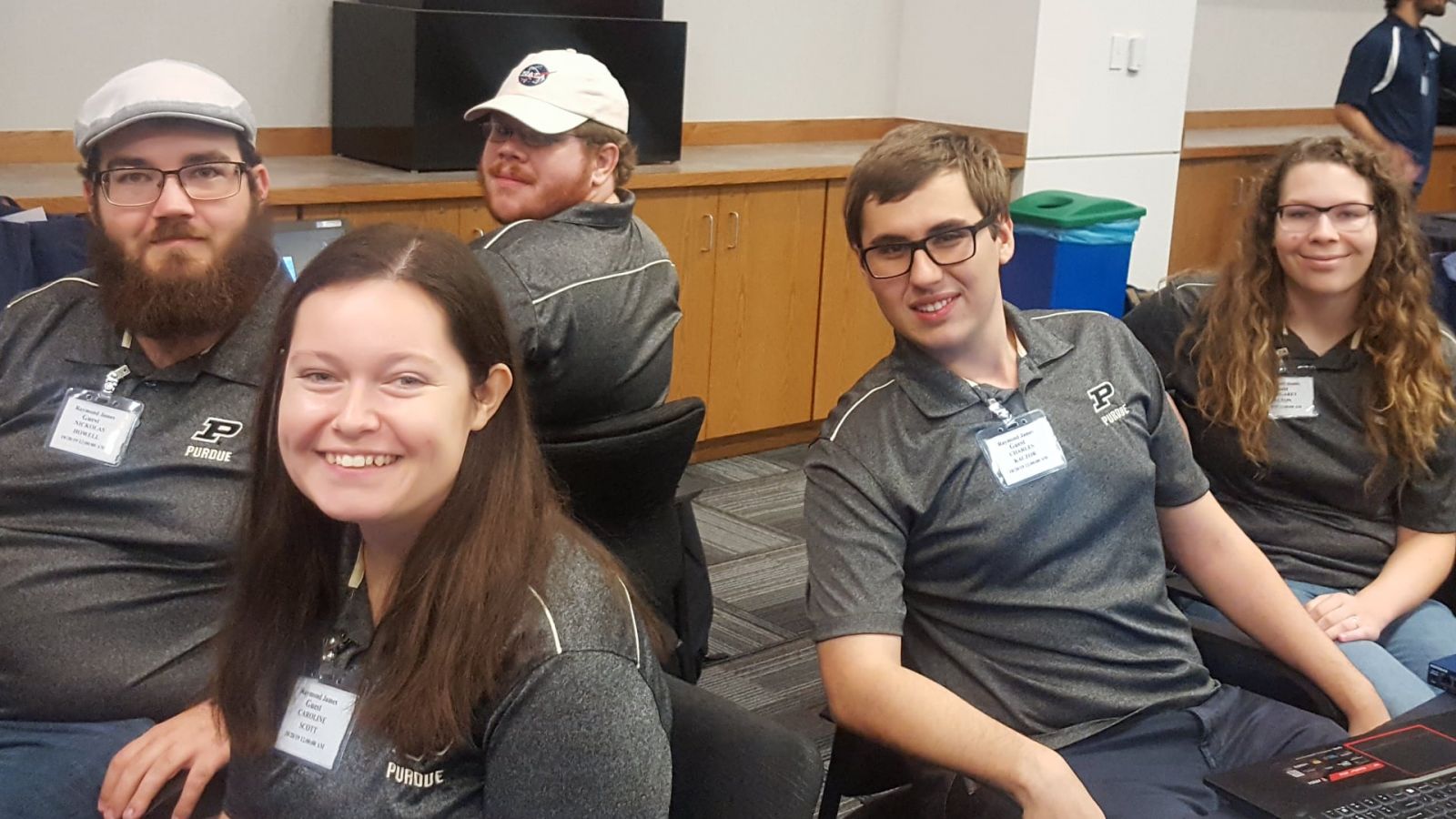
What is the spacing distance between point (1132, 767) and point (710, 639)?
171 centimetres

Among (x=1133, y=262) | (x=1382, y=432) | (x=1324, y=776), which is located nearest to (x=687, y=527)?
(x=1382, y=432)

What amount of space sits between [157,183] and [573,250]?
0.73 meters

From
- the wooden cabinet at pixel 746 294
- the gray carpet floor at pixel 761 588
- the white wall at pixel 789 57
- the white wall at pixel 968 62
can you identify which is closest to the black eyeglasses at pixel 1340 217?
the gray carpet floor at pixel 761 588

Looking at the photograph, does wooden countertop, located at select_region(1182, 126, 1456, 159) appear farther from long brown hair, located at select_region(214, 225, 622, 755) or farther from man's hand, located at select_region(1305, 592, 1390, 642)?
long brown hair, located at select_region(214, 225, 622, 755)

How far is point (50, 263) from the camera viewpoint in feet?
8.71

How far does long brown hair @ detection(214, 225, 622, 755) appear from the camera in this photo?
124 cm

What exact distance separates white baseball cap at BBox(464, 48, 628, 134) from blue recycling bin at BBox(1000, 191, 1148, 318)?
1.89 metres

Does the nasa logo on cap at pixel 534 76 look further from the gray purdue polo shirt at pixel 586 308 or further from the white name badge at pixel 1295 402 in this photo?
the white name badge at pixel 1295 402

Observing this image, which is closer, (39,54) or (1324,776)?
(1324,776)

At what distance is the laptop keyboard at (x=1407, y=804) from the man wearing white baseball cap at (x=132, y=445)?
3.87 feet


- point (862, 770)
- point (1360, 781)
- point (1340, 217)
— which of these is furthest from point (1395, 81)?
point (1360, 781)

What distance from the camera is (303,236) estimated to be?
299cm

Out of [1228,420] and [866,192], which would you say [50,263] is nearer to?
[866,192]

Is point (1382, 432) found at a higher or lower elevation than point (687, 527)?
higher
